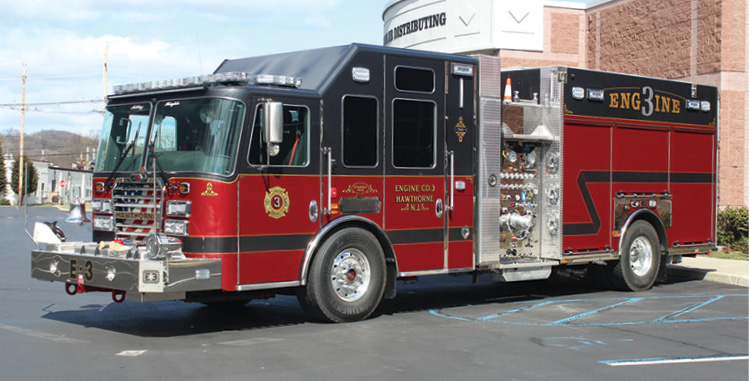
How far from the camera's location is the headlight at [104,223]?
9.14 meters

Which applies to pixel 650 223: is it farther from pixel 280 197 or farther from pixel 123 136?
pixel 123 136

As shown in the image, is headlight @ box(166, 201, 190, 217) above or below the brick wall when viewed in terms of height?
below

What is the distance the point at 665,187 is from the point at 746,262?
4.50m

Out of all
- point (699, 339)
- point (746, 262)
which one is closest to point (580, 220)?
point (699, 339)

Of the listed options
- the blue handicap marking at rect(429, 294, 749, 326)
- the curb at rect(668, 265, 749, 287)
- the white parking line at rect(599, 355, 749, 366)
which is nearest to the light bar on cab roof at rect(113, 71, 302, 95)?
the blue handicap marking at rect(429, 294, 749, 326)

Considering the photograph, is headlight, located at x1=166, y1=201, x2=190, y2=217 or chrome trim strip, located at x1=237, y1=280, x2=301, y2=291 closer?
headlight, located at x1=166, y1=201, x2=190, y2=217

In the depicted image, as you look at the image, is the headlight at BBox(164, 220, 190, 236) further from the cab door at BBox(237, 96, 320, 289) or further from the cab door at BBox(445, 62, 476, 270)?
the cab door at BBox(445, 62, 476, 270)

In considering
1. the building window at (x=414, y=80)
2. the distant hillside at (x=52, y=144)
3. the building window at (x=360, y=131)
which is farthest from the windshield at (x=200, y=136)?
the distant hillside at (x=52, y=144)

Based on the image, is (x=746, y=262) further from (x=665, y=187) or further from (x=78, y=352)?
(x=78, y=352)

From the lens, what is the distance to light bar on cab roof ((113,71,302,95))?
28.1 feet

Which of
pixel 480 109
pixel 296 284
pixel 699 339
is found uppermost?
pixel 480 109

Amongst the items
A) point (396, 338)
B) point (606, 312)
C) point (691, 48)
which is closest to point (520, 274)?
point (606, 312)

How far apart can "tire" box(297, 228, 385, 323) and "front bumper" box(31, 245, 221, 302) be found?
4.15ft

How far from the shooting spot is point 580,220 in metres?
12.0
